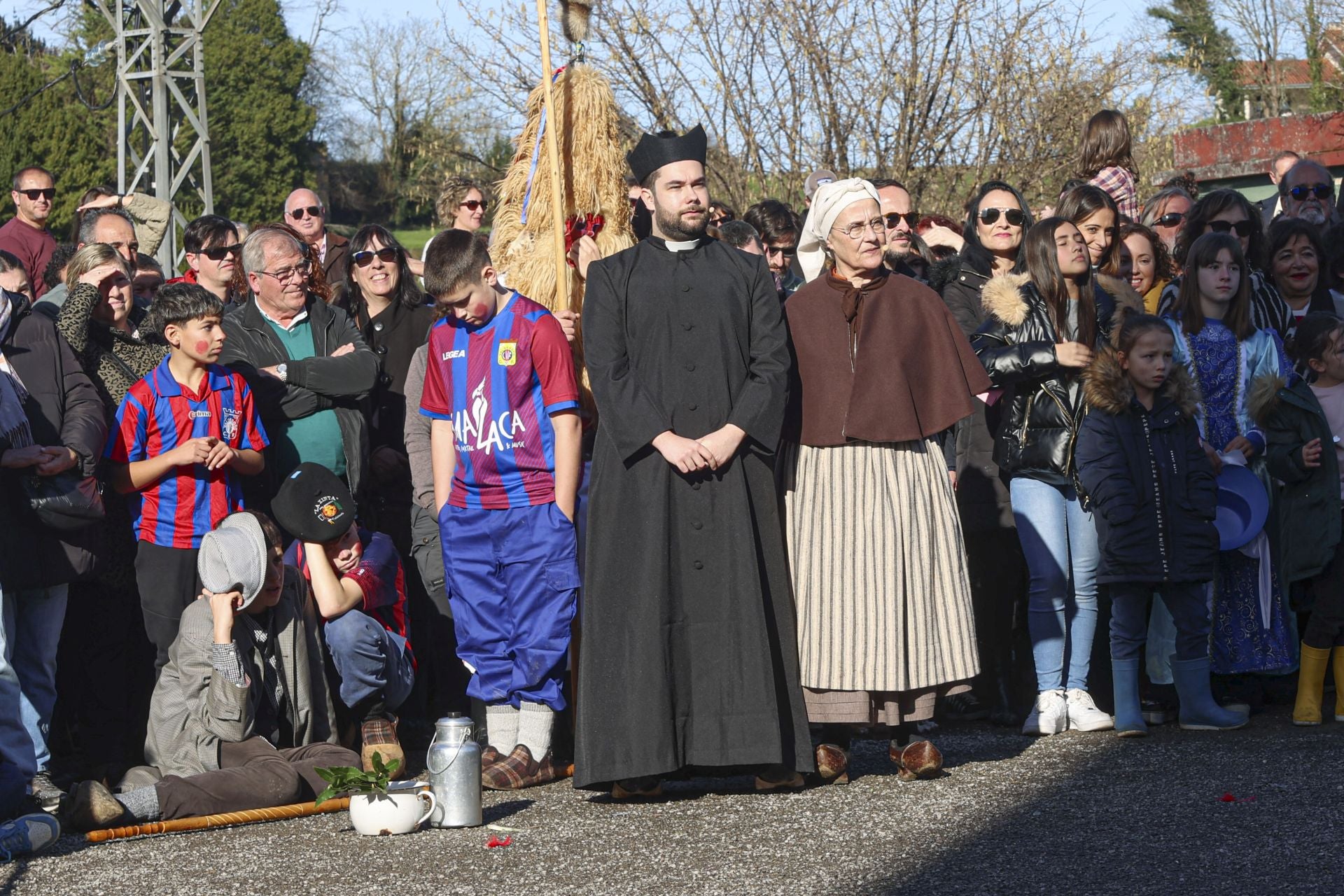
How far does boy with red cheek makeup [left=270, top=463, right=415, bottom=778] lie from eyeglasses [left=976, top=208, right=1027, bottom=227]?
9.84ft

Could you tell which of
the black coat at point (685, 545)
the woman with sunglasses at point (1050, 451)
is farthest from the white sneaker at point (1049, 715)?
the black coat at point (685, 545)

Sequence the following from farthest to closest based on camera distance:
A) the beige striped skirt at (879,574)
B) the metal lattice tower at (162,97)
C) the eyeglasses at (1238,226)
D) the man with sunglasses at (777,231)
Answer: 1. the metal lattice tower at (162,97)
2. the man with sunglasses at (777,231)
3. the eyeglasses at (1238,226)
4. the beige striped skirt at (879,574)

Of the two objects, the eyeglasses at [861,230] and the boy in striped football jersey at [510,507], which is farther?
the boy in striped football jersey at [510,507]

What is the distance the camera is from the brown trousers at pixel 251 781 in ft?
18.8

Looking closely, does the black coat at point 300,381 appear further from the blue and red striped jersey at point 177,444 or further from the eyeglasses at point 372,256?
the eyeglasses at point 372,256

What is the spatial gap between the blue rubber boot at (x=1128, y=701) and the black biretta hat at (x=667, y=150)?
2.64 metres

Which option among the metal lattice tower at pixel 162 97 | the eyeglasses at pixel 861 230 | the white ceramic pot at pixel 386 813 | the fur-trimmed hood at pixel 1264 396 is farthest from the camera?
the metal lattice tower at pixel 162 97

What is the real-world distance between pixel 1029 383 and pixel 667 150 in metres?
1.94

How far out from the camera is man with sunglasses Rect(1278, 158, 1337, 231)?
9.20 meters

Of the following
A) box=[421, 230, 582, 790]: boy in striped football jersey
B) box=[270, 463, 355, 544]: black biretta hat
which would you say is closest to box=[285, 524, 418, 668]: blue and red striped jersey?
box=[270, 463, 355, 544]: black biretta hat

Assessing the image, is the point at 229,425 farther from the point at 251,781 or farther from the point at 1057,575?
the point at 1057,575

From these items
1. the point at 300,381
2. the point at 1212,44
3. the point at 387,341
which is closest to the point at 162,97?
the point at 387,341

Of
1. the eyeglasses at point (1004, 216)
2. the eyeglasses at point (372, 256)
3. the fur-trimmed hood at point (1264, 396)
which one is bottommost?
the fur-trimmed hood at point (1264, 396)

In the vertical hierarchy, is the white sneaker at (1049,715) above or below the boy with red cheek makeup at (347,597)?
below
